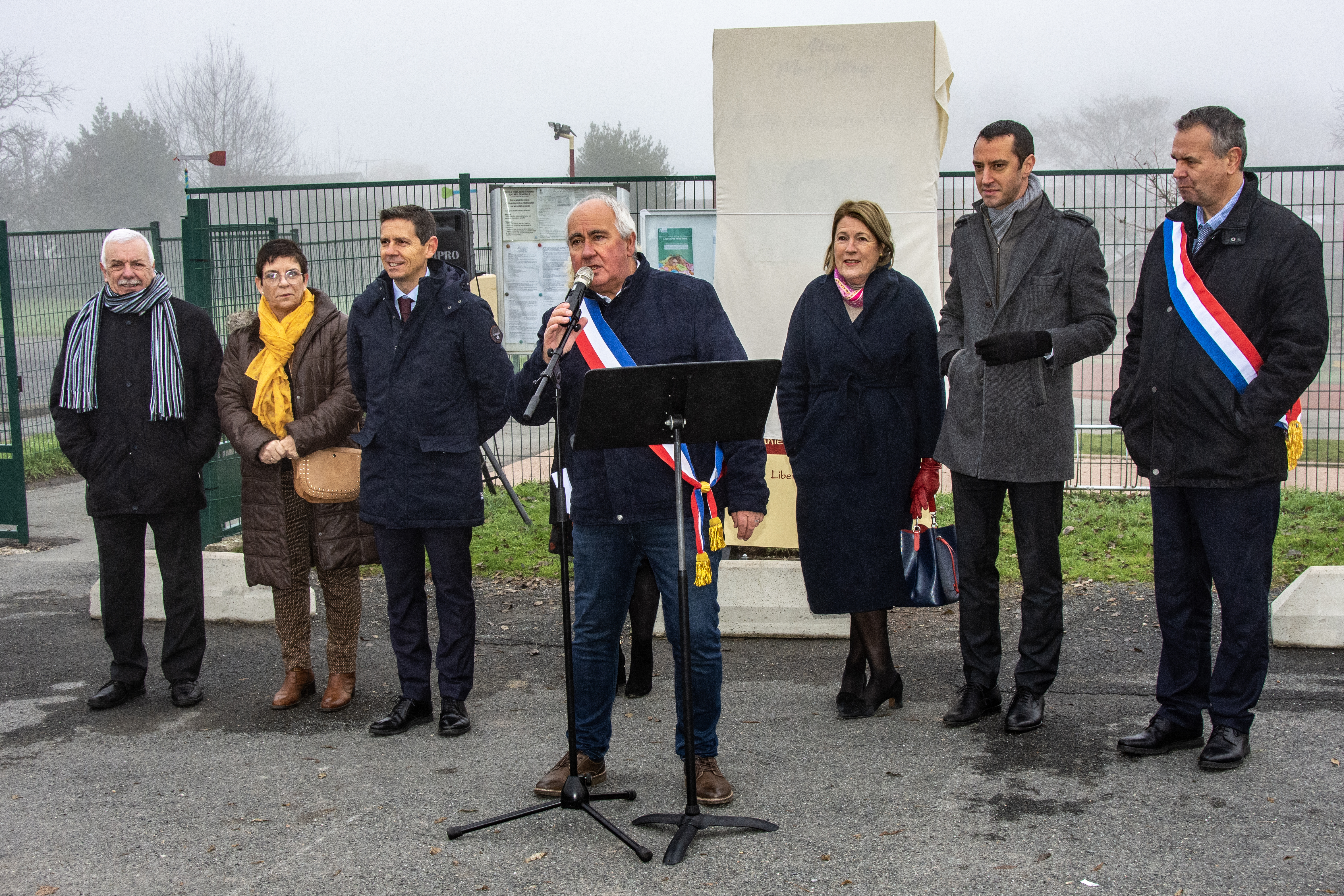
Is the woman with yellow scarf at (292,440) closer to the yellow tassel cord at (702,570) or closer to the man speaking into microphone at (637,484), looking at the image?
the man speaking into microphone at (637,484)

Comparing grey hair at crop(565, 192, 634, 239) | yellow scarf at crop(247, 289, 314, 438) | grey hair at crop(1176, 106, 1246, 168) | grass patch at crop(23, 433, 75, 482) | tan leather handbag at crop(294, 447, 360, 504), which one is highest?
grey hair at crop(1176, 106, 1246, 168)

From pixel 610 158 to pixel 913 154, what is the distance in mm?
37324

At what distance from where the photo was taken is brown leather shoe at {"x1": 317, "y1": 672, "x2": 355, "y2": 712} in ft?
17.3

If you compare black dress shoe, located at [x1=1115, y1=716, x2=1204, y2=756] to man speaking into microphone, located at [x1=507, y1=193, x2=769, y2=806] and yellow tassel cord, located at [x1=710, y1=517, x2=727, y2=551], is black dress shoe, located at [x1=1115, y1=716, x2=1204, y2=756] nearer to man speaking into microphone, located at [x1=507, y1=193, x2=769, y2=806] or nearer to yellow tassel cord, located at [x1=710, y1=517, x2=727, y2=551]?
man speaking into microphone, located at [x1=507, y1=193, x2=769, y2=806]

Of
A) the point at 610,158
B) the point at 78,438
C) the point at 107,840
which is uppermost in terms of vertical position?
the point at 610,158

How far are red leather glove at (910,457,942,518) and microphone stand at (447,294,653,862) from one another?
156 centimetres

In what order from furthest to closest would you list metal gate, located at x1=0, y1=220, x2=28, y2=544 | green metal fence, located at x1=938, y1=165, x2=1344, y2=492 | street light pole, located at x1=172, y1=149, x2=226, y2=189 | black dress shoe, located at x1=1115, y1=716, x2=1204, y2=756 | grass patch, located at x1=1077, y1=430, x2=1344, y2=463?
grass patch, located at x1=1077, y1=430, x2=1344, y2=463
metal gate, located at x1=0, y1=220, x2=28, y2=544
street light pole, located at x1=172, y1=149, x2=226, y2=189
green metal fence, located at x1=938, y1=165, x2=1344, y2=492
black dress shoe, located at x1=1115, y1=716, x2=1204, y2=756

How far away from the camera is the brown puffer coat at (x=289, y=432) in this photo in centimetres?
520

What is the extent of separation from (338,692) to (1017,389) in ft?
10.3

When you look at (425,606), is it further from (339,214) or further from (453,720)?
(339,214)

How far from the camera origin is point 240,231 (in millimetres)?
7969

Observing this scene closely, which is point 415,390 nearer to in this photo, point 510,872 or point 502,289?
point 510,872

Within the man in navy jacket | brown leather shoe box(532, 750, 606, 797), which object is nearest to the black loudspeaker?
the man in navy jacket

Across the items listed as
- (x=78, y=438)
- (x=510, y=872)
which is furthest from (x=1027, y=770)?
(x=78, y=438)
